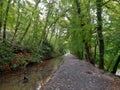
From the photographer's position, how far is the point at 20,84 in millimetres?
12688

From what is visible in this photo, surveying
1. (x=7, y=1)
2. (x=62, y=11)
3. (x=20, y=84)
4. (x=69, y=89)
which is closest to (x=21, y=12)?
(x=7, y=1)

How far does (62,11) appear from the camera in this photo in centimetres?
2936

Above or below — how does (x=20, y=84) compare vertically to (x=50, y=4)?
below

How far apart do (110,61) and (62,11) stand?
10790 millimetres

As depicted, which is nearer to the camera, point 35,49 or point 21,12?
point 21,12

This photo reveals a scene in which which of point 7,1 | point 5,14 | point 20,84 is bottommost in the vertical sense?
point 20,84

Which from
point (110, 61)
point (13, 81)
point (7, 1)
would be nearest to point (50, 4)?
point (7, 1)

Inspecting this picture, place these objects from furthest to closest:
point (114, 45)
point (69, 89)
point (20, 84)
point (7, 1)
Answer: point (7, 1), point (114, 45), point (20, 84), point (69, 89)

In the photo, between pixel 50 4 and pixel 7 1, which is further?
pixel 50 4

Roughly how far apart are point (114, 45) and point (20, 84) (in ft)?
27.8

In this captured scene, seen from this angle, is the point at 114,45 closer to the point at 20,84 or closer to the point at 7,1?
the point at 20,84

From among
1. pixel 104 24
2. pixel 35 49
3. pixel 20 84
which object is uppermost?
pixel 104 24

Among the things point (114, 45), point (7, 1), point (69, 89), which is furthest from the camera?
point (7, 1)

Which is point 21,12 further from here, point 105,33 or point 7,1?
point 105,33
